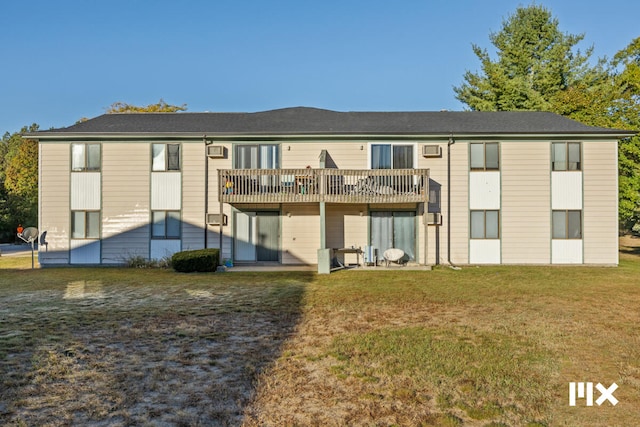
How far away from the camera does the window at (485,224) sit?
1585 centimetres

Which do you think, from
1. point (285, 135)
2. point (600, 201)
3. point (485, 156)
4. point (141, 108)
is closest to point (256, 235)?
point (285, 135)

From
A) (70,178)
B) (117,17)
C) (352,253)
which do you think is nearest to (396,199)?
(352,253)

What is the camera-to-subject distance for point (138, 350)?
18.2 ft

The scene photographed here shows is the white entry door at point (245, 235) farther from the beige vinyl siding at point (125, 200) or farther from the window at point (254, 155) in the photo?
the beige vinyl siding at point (125, 200)

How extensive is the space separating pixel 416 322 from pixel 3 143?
8173 centimetres

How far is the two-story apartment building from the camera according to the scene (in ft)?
51.5

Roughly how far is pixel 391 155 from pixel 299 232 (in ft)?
15.4

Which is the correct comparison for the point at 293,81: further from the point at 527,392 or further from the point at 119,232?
the point at 527,392

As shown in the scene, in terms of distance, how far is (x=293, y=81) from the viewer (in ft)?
96.4

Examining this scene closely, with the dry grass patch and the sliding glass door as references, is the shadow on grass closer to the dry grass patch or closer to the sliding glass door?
the dry grass patch

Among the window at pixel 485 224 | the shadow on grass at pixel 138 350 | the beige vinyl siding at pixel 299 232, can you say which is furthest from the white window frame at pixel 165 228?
the window at pixel 485 224

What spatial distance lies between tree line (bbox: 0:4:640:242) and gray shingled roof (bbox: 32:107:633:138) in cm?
914

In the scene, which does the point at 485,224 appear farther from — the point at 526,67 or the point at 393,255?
the point at 526,67

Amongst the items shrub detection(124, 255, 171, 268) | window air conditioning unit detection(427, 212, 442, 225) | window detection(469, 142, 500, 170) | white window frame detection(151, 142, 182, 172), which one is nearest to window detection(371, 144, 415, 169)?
window air conditioning unit detection(427, 212, 442, 225)
